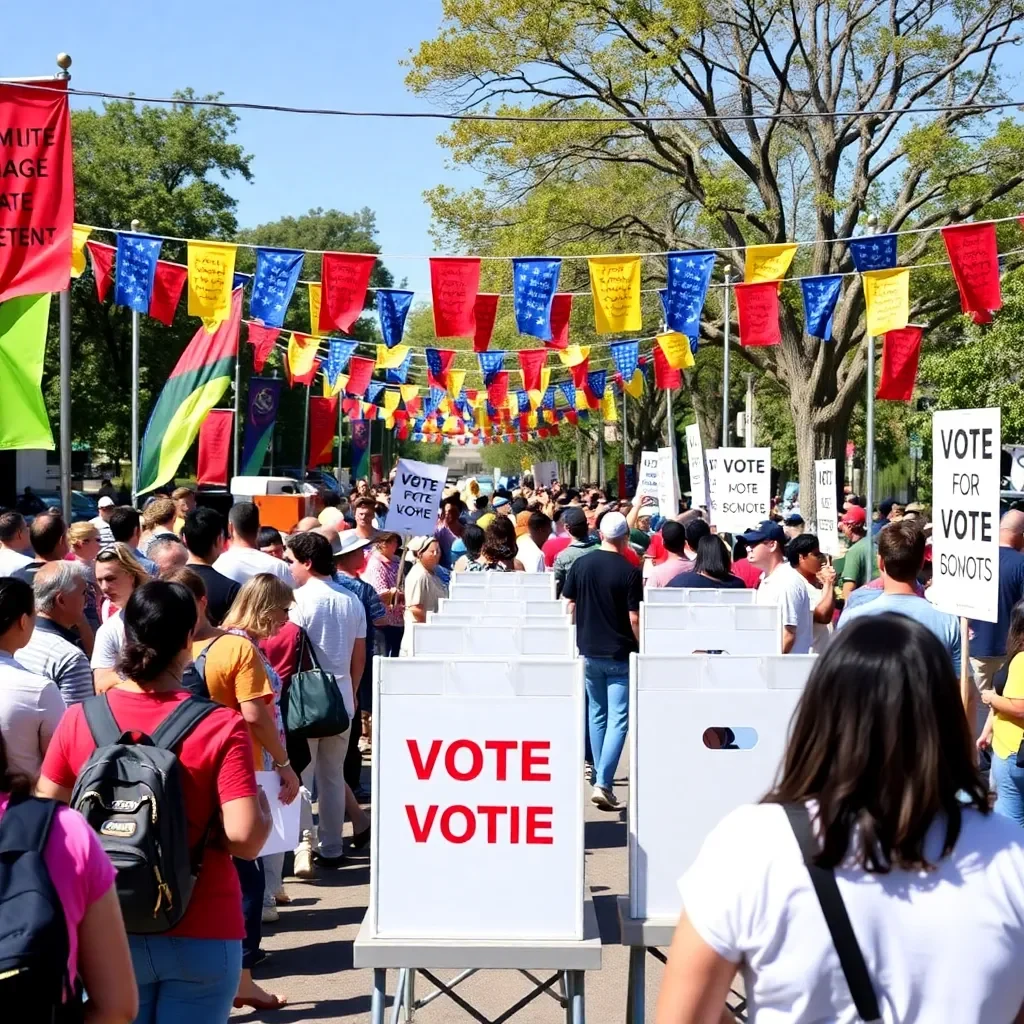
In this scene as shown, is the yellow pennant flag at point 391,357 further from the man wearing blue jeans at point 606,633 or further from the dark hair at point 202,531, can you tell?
the dark hair at point 202,531

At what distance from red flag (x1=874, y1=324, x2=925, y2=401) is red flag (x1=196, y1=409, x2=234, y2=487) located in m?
10.4

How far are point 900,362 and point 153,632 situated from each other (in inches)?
766

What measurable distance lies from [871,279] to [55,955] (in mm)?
15608

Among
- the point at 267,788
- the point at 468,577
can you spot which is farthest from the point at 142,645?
the point at 468,577

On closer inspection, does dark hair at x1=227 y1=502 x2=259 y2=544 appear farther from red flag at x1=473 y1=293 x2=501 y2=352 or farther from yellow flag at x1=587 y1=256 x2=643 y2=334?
red flag at x1=473 y1=293 x2=501 y2=352

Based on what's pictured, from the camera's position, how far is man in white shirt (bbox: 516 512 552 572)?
A: 1442 centimetres

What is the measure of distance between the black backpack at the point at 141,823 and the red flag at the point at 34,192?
584 cm

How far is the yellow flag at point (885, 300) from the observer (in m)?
16.9

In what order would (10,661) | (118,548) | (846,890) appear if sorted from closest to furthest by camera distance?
(846,890) < (10,661) < (118,548)

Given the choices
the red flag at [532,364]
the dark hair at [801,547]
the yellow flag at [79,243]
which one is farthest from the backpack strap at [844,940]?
the red flag at [532,364]

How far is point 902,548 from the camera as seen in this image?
22.8ft

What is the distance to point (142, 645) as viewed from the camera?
4.04m

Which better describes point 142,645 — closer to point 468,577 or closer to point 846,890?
point 846,890

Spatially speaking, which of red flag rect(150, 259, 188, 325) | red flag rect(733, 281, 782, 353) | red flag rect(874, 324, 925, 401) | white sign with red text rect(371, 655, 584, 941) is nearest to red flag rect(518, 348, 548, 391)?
red flag rect(874, 324, 925, 401)
